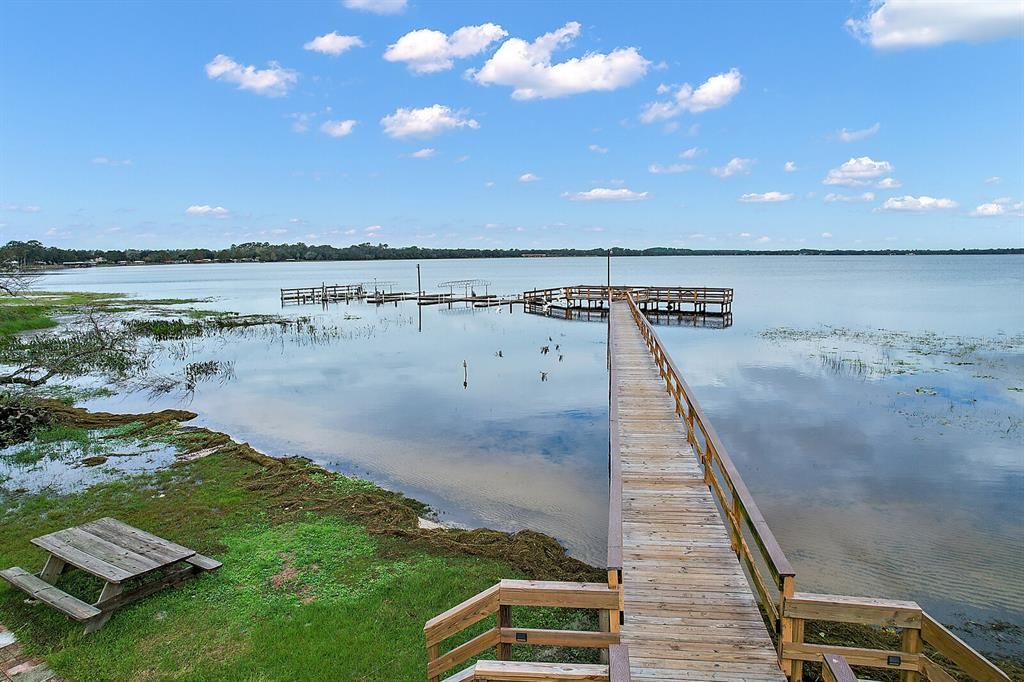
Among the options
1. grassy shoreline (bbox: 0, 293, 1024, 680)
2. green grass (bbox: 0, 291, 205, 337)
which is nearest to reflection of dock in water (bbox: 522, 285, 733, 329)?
grassy shoreline (bbox: 0, 293, 1024, 680)

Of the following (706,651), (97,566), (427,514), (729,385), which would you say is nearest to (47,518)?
(97,566)

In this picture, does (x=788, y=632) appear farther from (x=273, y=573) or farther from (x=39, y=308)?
(x=39, y=308)

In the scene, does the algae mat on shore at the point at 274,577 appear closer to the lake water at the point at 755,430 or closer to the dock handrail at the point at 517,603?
the lake water at the point at 755,430

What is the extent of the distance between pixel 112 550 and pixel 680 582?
701 cm

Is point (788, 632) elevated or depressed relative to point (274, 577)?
elevated

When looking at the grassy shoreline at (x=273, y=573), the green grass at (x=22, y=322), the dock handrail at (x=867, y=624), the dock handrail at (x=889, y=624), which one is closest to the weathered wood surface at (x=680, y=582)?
the dock handrail at (x=867, y=624)

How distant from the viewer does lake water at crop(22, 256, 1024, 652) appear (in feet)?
31.9

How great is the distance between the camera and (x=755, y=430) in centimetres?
1620

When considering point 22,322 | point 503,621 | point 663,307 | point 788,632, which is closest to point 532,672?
point 503,621

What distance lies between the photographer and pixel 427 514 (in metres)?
11.0

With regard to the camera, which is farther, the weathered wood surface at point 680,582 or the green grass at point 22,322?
the green grass at point 22,322

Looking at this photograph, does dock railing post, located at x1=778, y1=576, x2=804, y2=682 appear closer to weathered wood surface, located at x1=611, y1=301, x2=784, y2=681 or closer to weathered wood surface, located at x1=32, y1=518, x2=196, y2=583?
weathered wood surface, located at x1=611, y1=301, x2=784, y2=681

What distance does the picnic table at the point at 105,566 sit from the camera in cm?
668

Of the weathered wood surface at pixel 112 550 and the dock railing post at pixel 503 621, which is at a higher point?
the dock railing post at pixel 503 621
